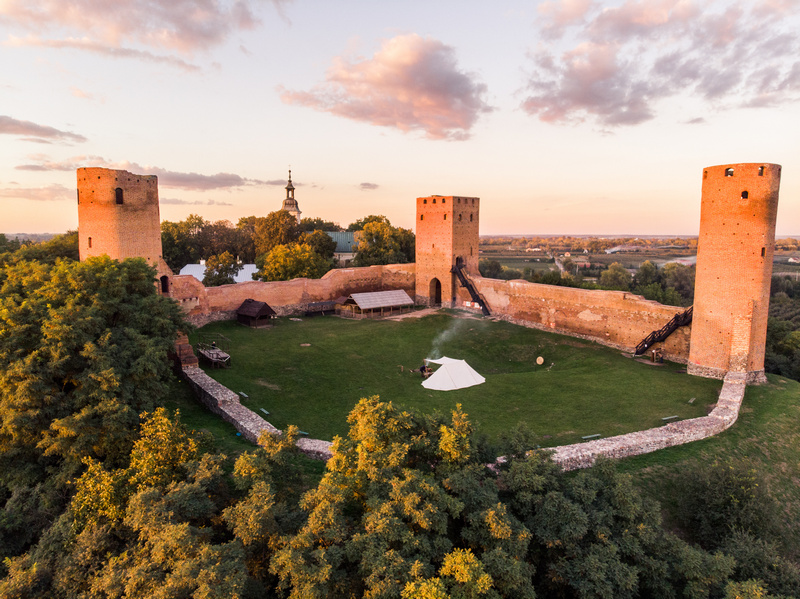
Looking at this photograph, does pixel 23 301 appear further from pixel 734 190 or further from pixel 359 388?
pixel 734 190

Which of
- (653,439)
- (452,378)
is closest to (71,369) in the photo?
(452,378)

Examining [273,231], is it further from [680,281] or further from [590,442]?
[680,281]

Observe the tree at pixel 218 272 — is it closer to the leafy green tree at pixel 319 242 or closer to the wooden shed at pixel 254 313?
the leafy green tree at pixel 319 242

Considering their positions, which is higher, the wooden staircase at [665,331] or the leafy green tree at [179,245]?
the leafy green tree at [179,245]

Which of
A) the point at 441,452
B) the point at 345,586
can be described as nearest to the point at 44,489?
the point at 345,586

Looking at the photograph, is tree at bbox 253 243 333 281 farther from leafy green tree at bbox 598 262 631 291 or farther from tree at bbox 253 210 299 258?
leafy green tree at bbox 598 262 631 291

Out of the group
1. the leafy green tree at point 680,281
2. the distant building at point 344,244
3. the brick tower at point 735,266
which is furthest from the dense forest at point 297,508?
the leafy green tree at point 680,281
